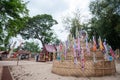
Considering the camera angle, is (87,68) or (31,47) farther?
(31,47)

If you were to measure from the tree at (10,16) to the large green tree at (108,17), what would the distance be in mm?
8964

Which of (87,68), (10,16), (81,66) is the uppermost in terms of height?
(10,16)

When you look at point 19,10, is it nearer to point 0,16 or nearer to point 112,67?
point 0,16

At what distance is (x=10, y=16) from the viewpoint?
48.0 feet

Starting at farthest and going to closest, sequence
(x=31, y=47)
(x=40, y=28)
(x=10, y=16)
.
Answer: (x=31, y=47), (x=40, y=28), (x=10, y=16)

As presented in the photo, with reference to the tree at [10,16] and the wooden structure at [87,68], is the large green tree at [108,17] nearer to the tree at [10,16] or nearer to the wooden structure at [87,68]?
the wooden structure at [87,68]

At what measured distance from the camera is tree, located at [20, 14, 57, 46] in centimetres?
4666

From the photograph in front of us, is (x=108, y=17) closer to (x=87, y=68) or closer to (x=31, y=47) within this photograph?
(x=87, y=68)

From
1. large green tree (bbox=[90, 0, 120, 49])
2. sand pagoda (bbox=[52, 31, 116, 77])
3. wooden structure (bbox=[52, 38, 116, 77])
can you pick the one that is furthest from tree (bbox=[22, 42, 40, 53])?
wooden structure (bbox=[52, 38, 116, 77])

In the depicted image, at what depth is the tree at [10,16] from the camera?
1371 cm

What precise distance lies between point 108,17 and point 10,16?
34.8ft

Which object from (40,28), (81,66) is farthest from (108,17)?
(40,28)

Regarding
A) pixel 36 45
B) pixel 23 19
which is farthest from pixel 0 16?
pixel 36 45

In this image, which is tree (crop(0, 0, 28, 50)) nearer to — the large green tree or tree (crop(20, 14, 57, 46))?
the large green tree
